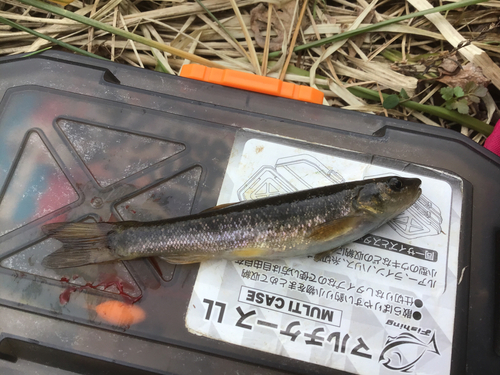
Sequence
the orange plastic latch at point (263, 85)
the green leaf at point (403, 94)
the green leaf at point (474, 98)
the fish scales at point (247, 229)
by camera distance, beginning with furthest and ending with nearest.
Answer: the green leaf at point (403, 94) → the green leaf at point (474, 98) → the orange plastic latch at point (263, 85) → the fish scales at point (247, 229)

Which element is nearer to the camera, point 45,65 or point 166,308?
point 166,308

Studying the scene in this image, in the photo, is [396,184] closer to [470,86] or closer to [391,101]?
[391,101]

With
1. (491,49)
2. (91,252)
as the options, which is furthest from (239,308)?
(491,49)

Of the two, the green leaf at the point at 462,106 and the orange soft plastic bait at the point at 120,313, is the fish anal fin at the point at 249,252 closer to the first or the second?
the orange soft plastic bait at the point at 120,313

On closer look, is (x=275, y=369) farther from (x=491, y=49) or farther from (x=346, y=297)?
(x=491, y=49)

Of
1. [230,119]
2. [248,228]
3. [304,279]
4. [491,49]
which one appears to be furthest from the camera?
[491,49]

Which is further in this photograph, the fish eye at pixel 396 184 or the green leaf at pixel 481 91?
the green leaf at pixel 481 91

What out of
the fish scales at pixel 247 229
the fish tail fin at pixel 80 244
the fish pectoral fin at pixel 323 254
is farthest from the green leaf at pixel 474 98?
the fish tail fin at pixel 80 244
